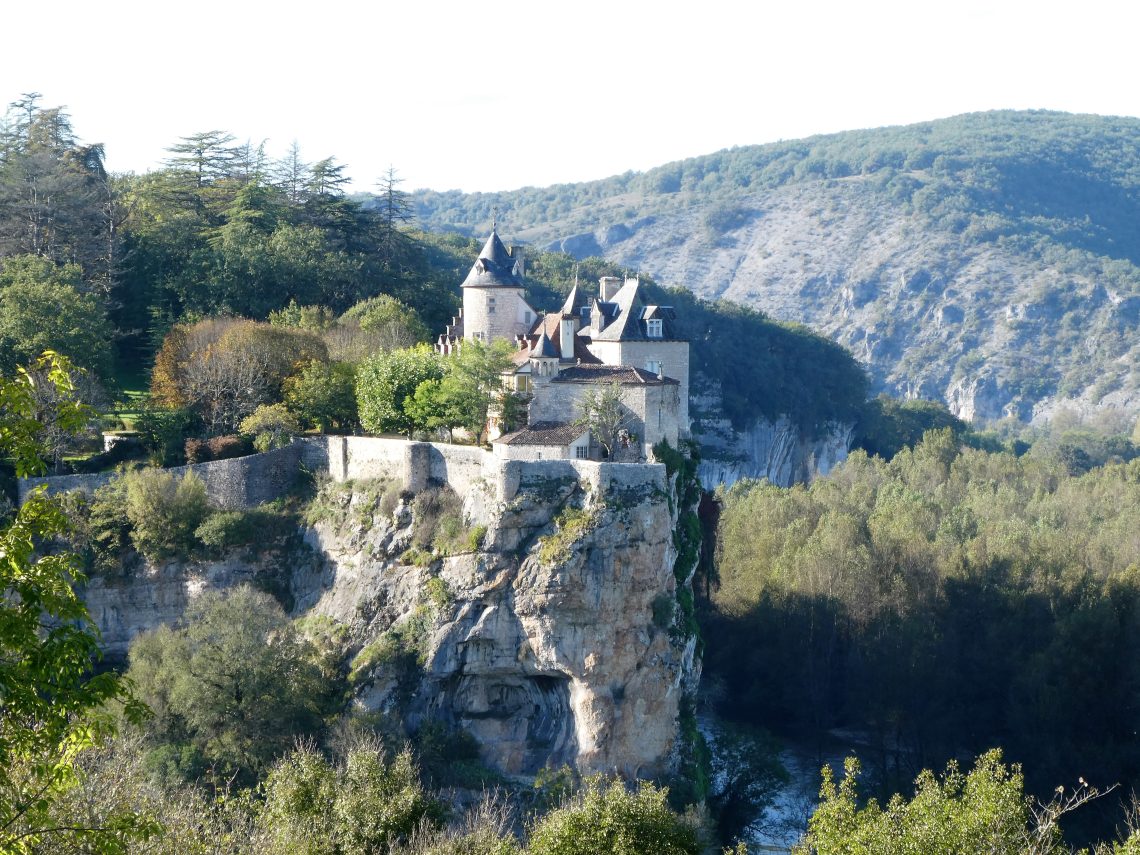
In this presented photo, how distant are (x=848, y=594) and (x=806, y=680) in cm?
421

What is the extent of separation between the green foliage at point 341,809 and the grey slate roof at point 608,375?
19435mm

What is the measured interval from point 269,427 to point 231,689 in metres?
12.8

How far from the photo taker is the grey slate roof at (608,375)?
4528cm

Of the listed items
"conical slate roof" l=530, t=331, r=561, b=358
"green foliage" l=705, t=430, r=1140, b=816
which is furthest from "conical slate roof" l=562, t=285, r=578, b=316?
"green foliage" l=705, t=430, r=1140, b=816

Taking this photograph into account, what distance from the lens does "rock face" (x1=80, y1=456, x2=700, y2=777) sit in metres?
42.5

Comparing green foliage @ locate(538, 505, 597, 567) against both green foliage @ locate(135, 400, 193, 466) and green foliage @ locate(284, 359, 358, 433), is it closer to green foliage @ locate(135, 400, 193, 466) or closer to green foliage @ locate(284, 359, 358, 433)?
green foliage @ locate(284, 359, 358, 433)

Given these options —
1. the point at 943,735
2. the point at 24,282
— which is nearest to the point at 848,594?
the point at 943,735

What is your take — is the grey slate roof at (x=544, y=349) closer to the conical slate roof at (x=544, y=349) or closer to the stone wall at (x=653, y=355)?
the conical slate roof at (x=544, y=349)

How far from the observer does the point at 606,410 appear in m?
44.8

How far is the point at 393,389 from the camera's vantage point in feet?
162

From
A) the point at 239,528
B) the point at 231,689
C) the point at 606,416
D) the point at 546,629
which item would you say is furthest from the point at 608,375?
the point at 231,689

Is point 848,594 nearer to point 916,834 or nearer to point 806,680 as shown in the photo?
point 806,680

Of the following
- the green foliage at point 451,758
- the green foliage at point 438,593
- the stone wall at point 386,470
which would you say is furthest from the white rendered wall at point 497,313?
the green foliage at point 451,758

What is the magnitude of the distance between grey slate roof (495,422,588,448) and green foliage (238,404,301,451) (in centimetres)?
990
